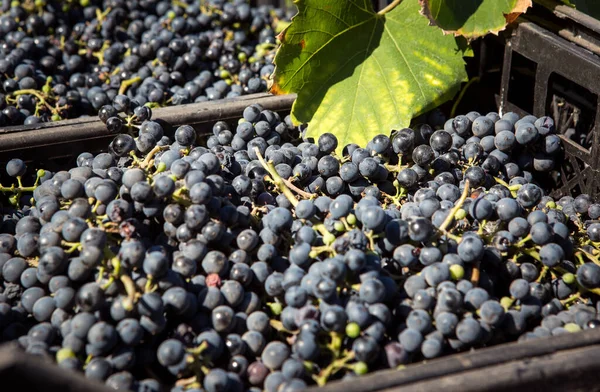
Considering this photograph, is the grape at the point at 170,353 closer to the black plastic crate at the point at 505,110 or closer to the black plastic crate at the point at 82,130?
the black plastic crate at the point at 505,110

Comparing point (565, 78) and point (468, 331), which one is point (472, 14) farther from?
point (468, 331)

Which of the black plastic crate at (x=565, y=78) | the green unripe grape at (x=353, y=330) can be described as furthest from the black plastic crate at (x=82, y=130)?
the green unripe grape at (x=353, y=330)

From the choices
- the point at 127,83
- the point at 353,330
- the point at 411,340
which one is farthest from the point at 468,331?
the point at 127,83

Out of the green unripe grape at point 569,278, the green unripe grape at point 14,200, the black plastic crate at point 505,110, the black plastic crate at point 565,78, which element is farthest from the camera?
the black plastic crate at point 565,78

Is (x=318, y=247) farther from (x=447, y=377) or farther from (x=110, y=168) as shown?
(x=110, y=168)

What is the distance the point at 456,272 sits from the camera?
3.60ft

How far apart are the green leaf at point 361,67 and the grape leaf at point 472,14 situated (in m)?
0.09

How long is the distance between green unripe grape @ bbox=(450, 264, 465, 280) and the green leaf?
669 mm

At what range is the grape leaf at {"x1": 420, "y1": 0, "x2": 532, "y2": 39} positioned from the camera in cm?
170

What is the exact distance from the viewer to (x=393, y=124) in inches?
66.9

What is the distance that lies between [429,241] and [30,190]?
0.94 meters

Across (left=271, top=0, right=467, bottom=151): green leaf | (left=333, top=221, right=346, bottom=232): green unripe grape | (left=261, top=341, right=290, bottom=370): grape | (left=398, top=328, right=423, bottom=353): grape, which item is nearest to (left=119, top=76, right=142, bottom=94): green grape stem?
(left=271, top=0, right=467, bottom=151): green leaf

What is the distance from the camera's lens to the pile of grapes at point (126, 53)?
1870 mm

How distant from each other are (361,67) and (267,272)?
2.98 ft
